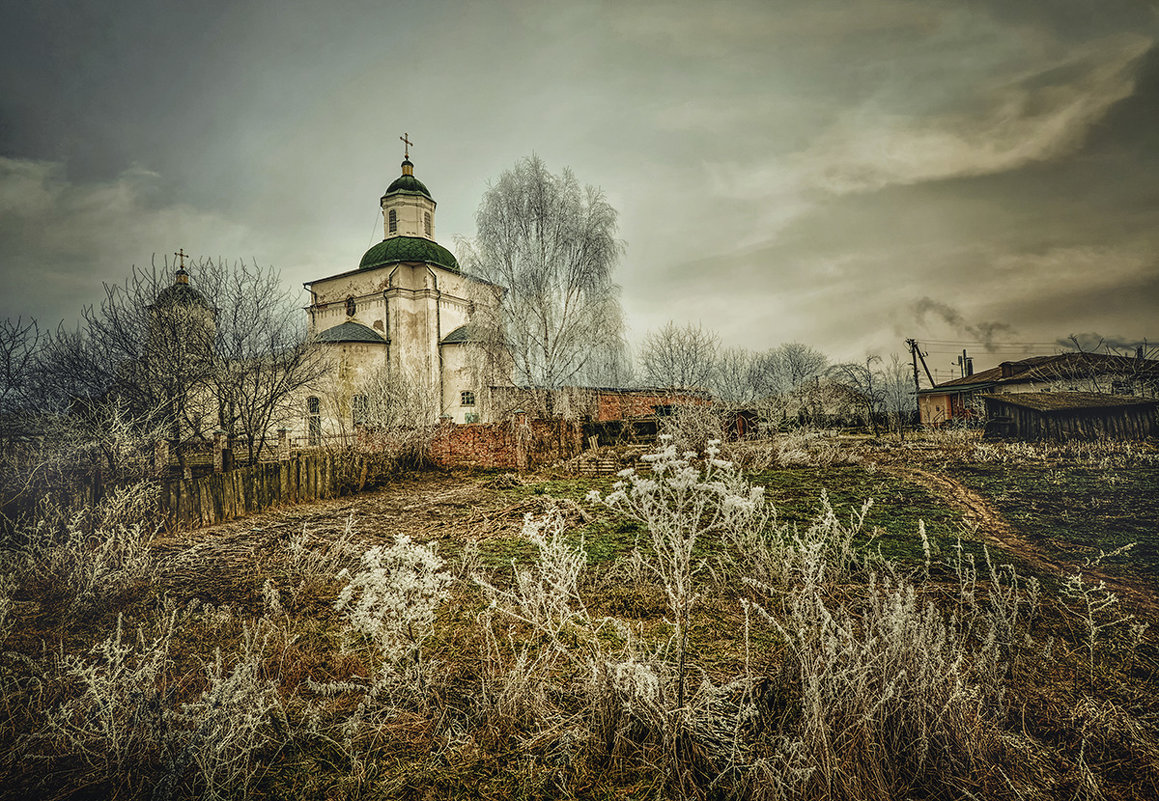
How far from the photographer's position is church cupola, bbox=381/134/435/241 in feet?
104

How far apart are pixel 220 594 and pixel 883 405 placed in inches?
1257

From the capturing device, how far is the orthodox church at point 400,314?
2541 cm

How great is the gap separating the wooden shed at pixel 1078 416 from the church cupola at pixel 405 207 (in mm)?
32102

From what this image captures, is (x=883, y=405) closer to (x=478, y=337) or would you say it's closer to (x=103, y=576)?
(x=478, y=337)

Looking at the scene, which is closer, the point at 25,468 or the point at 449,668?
the point at 449,668

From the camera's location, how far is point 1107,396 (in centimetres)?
1622

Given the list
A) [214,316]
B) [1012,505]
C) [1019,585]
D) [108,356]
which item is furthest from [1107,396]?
[108,356]

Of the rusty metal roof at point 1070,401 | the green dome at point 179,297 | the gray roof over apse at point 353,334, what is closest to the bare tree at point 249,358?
the green dome at point 179,297

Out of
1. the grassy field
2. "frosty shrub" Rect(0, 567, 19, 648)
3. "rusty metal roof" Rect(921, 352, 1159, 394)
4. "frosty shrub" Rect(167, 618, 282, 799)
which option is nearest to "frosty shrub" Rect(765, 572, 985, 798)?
the grassy field

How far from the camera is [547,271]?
763 inches

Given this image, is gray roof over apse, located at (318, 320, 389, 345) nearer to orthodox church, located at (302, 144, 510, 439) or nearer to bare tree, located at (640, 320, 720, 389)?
orthodox church, located at (302, 144, 510, 439)

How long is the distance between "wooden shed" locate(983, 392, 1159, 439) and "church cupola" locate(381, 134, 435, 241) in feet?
105

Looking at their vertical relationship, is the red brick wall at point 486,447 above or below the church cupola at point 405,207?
below

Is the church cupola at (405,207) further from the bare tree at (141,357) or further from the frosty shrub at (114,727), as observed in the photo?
the frosty shrub at (114,727)
